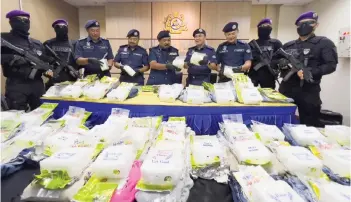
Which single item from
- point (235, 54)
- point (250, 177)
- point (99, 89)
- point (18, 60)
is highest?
point (235, 54)

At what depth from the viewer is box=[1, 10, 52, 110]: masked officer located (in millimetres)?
2290

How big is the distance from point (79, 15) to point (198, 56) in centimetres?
464

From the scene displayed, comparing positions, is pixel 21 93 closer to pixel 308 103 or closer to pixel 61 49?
pixel 61 49

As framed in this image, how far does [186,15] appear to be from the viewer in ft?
16.1

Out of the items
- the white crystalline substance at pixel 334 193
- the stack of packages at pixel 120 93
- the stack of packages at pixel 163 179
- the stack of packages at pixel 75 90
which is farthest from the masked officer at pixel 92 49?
the white crystalline substance at pixel 334 193

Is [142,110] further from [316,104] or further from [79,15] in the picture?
[79,15]

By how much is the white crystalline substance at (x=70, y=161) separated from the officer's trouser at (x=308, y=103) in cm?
241

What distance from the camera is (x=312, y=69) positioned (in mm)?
2348

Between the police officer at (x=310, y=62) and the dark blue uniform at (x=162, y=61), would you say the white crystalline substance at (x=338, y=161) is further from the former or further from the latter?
the dark blue uniform at (x=162, y=61)

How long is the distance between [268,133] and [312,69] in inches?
62.8

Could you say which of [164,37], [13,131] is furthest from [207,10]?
[13,131]

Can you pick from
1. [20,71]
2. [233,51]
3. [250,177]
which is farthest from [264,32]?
[20,71]

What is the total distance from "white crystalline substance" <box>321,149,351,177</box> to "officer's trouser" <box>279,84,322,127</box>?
1635 millimetres

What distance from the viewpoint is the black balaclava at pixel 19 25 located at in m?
2.31
